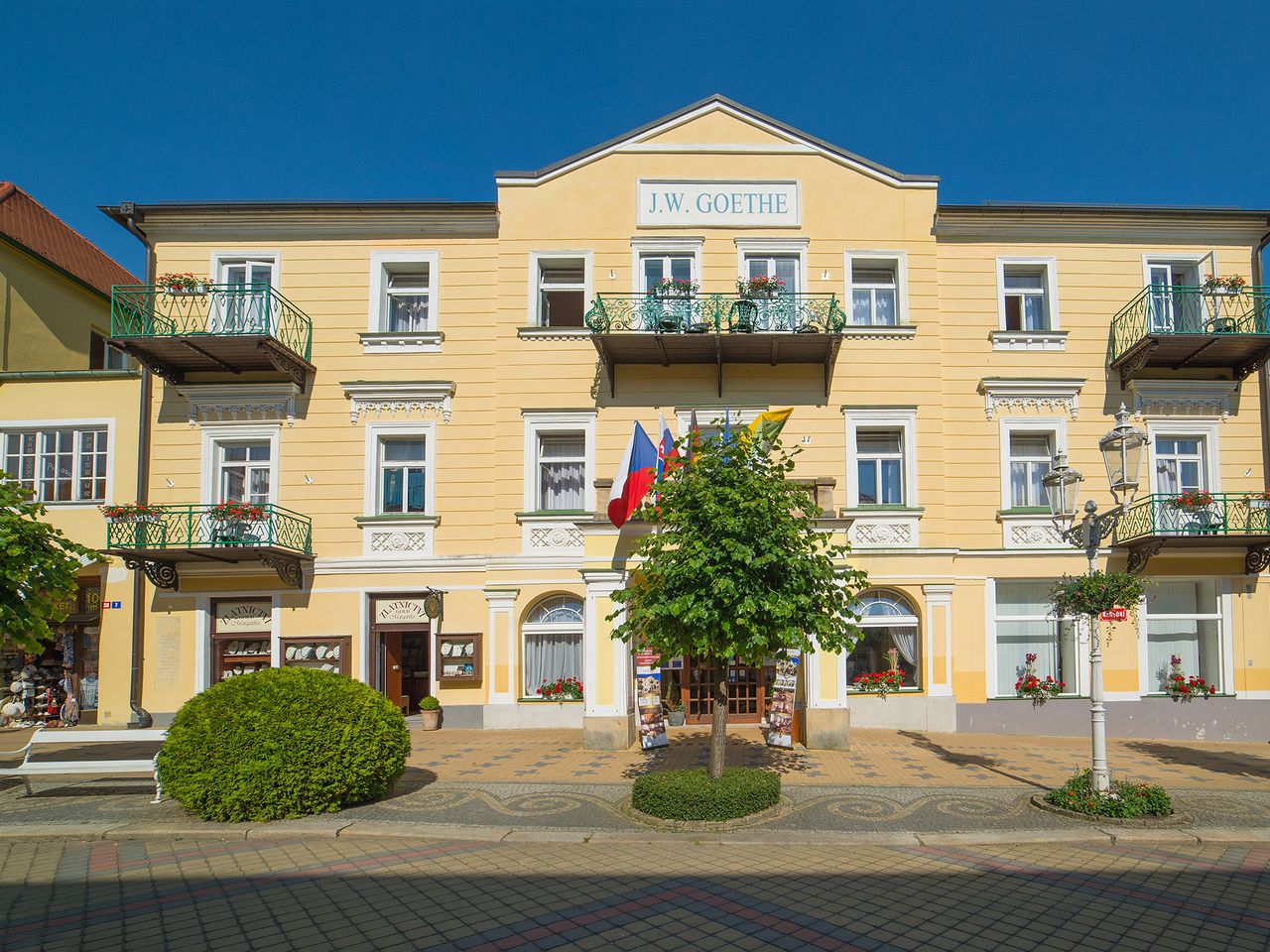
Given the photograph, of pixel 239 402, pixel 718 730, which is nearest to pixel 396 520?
pixel 239 402

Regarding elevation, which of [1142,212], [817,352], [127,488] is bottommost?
[127,488]

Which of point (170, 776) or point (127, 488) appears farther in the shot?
point (127, 488)

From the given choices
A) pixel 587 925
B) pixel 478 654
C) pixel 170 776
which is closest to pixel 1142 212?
pixel 478 654

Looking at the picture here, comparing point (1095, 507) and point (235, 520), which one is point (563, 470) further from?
point (1095, 507)

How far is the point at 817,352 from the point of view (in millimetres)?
16391

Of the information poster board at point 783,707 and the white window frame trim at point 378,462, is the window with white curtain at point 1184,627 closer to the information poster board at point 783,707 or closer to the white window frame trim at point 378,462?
the information poster board at point 783,707

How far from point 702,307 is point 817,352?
100 inches

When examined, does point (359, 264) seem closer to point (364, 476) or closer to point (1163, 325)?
point (364, 476)

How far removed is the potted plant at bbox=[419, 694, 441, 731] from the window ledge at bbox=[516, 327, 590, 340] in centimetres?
773

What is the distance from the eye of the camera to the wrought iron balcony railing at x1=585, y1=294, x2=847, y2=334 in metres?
15.9

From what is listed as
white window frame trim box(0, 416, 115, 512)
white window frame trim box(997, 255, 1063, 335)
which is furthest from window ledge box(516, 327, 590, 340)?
white window frame trim box(0, 416, 115, 512)

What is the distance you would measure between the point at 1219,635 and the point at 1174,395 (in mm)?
5046

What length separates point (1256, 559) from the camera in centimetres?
1609

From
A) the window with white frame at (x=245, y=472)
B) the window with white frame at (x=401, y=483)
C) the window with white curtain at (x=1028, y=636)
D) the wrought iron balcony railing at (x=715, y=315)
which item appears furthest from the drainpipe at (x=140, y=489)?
the window with white curtain at (x=1028, y=636)
